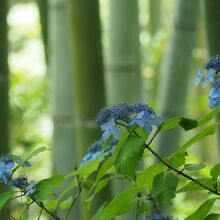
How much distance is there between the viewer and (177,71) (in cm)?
176

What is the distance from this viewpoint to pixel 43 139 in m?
4.55

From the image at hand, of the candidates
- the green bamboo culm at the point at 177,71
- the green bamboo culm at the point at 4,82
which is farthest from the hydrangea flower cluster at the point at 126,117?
the green bamboo culm at the point at 177,71

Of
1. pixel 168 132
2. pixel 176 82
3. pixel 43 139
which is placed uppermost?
pixel 176 82

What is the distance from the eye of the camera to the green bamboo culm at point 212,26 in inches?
52.7

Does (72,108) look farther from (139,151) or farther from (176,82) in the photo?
(139,151)

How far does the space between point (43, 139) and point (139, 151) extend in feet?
12.6

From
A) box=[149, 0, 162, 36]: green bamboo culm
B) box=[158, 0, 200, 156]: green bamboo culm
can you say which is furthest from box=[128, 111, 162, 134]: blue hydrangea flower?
box=[149, 0, 162, 36]: green bamboo culm

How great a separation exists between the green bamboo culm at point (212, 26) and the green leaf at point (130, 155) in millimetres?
611

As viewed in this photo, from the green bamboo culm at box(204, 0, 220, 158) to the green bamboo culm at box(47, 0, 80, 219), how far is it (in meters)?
0.52

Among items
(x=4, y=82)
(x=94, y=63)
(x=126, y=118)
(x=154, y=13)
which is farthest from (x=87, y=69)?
(x=154, y=13)

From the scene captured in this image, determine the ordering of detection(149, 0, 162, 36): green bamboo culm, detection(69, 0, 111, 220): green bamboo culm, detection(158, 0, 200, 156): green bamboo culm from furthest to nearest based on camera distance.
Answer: detection(149, 0, 162, 36): green bamboo culm < detection(158, 0, 200, 156): green bamboo culm < detection(69, 0, 111, 220): green bamboo culm

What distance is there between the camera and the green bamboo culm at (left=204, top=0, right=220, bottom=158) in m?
1.34

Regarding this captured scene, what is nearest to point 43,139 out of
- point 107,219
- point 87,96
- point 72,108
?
point 72,108

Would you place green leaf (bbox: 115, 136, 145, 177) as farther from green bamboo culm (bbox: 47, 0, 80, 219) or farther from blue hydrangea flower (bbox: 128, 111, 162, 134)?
green bamboo culm (bbox: 47, 0, 80, 219)
